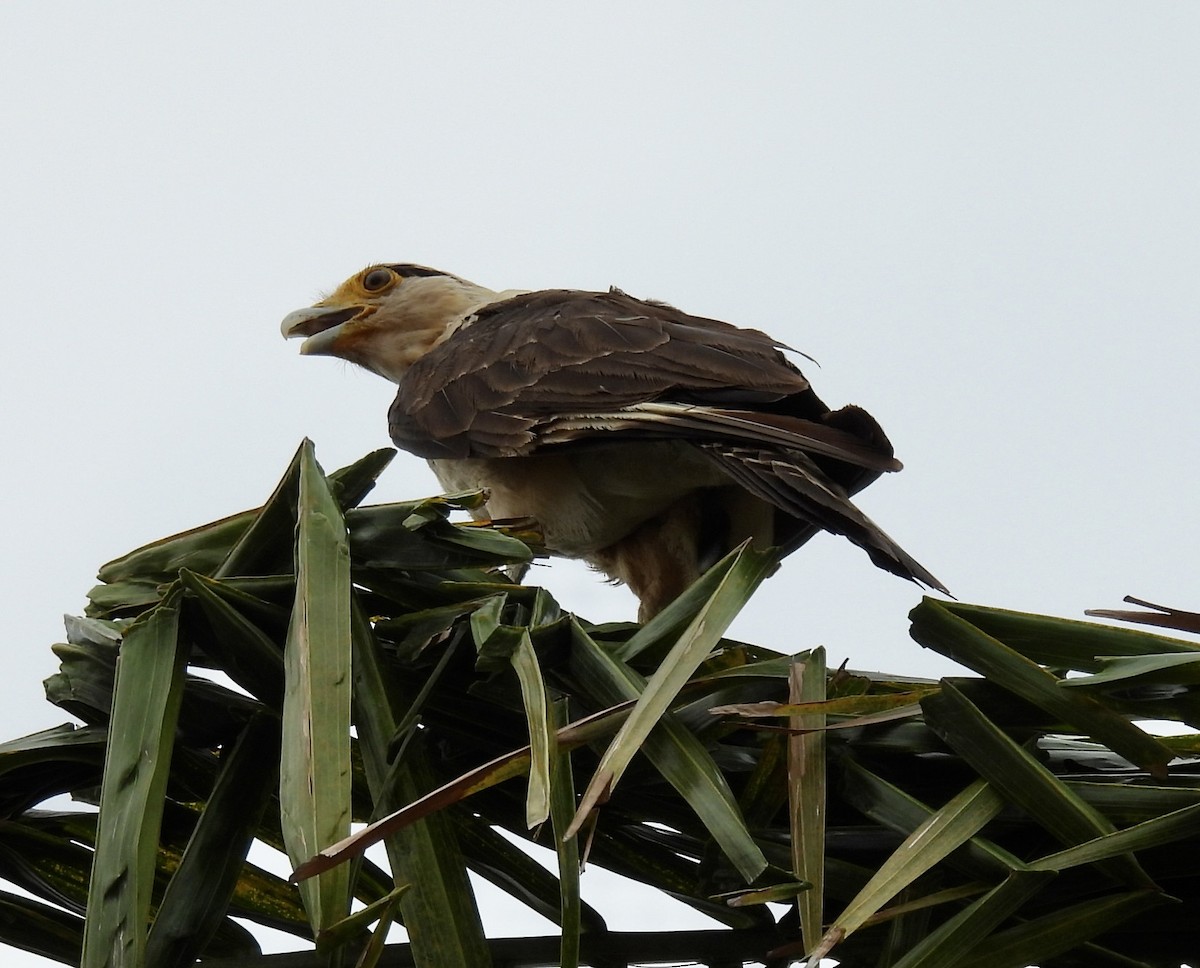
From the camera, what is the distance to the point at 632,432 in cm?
353

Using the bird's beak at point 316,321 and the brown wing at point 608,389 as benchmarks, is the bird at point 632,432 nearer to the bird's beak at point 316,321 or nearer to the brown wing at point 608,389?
the brown wing at point 608,389

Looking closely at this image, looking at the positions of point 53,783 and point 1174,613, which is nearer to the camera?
point 1174,613

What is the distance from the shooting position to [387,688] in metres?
1.98

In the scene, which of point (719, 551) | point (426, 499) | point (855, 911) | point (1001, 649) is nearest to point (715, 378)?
point (719, 551)

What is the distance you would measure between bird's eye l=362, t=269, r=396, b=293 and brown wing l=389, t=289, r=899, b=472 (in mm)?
1041

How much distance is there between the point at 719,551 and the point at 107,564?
88.4 inches

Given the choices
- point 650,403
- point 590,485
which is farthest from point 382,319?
point 650,403

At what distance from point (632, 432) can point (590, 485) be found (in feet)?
1.58

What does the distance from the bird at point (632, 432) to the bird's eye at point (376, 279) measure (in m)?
0.81

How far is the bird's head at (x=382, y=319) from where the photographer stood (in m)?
5.29

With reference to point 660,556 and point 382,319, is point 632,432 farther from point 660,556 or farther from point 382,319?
point 382,319

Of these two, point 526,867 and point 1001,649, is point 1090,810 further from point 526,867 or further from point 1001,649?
point 526,867

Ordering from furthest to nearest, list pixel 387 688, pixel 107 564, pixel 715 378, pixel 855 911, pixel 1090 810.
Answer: pixel 715 378 → pixel 107 564 → pixel 387 688 → pixel 1090 810 → pixel 855 911

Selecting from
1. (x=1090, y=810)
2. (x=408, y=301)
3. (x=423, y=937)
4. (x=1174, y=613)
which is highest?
(x=408, y=301)
